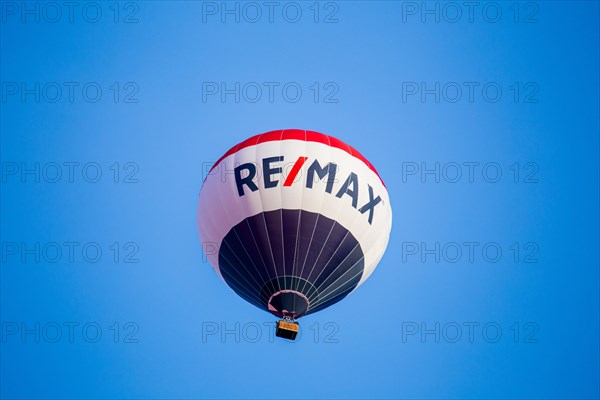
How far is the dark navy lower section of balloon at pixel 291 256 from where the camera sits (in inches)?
693

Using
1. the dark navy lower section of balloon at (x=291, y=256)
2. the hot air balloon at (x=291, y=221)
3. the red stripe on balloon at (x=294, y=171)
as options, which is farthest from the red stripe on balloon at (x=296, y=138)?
the dark navy lower section of balloon at (x=291, y=256)

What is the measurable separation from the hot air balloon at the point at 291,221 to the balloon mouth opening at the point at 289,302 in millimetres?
24

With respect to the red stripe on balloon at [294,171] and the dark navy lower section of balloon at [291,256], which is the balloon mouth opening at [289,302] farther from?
the red stripe on balloon at [294,171]

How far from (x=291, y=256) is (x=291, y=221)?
0.89 m

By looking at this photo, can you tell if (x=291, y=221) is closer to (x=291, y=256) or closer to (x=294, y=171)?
(x=291, y=256)

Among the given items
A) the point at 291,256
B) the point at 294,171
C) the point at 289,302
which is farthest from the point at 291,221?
the point at 289,302

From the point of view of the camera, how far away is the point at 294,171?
1819 cm

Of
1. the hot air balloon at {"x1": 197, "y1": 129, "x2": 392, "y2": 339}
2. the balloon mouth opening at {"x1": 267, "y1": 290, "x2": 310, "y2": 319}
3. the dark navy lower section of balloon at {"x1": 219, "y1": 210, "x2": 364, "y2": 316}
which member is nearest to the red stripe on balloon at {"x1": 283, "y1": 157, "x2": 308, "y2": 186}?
the hot air balloon at {"x1": 197, "y1": 129, "x2": 392, "y2": 339}

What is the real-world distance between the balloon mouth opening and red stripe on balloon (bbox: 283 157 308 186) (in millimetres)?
2687

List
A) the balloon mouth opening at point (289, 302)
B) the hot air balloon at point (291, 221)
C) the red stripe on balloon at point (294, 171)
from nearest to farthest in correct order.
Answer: the balloon mouth opening at point (289, 302) < the hot air balloon at point (291, 221) < the red stripe on balloon at point (294, 171)

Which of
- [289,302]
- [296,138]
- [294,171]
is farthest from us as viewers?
[296,138]

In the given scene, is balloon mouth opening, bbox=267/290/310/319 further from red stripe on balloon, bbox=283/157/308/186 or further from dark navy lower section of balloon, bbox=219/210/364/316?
red stripe on balloon, bbox=283/157/308/186

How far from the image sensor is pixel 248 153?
1886 centimetres

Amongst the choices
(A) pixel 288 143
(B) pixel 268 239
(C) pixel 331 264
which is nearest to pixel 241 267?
(B) pixel 268 239
